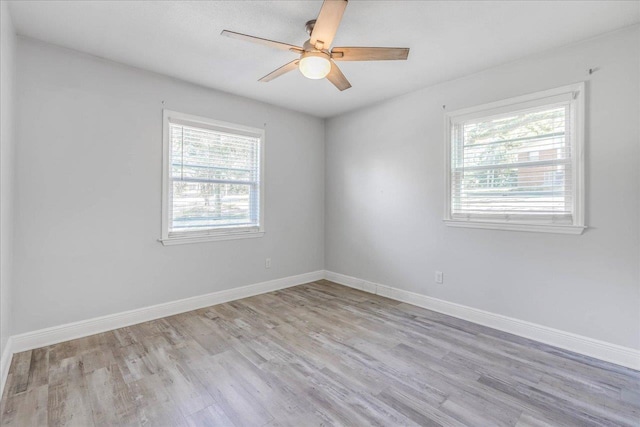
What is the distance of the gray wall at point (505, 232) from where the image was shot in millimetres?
2295

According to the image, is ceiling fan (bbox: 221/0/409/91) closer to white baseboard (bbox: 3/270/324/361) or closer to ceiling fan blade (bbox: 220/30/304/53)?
ceiling fan blade (bbox: 220/30/304/53)

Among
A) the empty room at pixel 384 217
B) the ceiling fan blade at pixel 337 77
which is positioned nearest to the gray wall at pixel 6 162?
the empty room at pixel 384 217

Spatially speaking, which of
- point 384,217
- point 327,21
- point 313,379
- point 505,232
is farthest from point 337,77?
point 313,379

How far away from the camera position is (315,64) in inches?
82.6

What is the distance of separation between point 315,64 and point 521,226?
7.64 feet

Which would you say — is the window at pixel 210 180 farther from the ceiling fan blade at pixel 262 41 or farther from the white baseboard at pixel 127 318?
the ceiling fan blade at pixel 262 41

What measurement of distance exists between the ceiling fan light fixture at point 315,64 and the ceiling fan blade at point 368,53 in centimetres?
10

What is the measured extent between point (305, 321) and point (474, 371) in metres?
1.58

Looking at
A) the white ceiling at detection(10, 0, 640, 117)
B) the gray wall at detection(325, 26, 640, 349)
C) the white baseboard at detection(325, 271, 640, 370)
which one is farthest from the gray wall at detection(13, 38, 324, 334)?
the white baseboard at detection(325, 271, 640, 370)

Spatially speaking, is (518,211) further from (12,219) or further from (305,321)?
(12,219)

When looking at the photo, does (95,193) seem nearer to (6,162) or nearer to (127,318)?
(6,162)

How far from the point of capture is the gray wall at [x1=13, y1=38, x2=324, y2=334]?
2482 millimetres

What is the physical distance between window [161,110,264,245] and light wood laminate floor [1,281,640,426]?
3.64 ft

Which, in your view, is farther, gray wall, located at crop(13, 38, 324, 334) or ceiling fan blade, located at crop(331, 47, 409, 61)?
gray wall, located at crop(13, 38, 324, 334)
